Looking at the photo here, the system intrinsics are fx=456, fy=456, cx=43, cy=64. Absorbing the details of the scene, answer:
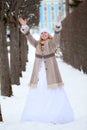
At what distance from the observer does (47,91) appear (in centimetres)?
811

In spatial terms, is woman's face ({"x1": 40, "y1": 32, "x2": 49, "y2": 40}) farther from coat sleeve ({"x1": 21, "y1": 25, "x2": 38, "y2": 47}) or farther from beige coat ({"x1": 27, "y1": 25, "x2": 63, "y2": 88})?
coat sleeve ({"x1": 21, "y1": 25, "x2": 38, "y2": 47})

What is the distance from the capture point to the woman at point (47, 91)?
318 inches

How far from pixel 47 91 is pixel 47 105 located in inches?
9.8

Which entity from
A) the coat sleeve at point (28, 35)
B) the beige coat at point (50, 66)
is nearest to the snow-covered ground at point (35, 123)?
the beige coat at point (50, 66)


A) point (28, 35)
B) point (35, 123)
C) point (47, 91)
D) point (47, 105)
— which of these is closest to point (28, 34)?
point (28, 35)

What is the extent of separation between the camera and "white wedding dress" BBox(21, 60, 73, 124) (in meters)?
8.06

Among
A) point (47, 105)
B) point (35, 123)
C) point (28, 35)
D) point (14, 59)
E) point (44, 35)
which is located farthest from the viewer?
point (14, 59)

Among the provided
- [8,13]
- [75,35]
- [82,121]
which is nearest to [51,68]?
[82,121]

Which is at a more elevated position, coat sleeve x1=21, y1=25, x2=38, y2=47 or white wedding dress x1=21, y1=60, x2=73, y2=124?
coat sleeve x1=21, y1=25, x2=38, y2=47

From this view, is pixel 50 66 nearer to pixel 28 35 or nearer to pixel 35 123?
pixel 28 35

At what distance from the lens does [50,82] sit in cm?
812

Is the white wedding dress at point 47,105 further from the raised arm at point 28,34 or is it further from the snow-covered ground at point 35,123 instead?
the raised arm at point 28,34

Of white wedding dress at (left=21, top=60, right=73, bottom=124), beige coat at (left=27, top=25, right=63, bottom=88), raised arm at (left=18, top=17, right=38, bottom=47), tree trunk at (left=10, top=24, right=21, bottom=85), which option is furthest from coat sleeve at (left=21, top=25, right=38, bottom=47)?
tree trunk at (left=10, top=24, right=21, bottom=85)

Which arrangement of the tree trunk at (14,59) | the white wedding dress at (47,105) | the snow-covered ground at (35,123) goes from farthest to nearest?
the tree trunk at (14,59) < the white wedding dress at (47,105) < the snow-covered ground at (35,123)
